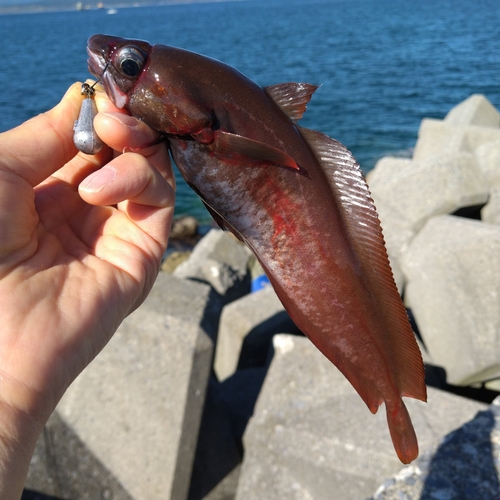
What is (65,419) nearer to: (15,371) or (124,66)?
(15,371)

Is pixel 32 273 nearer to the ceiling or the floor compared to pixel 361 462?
nearer to the ceiling

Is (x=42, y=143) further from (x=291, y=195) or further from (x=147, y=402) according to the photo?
(x=147, y=402)

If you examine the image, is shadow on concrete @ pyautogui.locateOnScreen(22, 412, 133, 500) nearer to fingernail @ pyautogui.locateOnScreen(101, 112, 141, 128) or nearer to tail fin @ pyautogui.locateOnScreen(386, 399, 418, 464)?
tail fin @ pyautogui.locateOnScreen(386, 399, 418, 464)

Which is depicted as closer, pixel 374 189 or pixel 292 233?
pixel 292 233

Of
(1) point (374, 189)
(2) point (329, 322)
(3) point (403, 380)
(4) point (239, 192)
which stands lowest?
(1) point (374, 189)

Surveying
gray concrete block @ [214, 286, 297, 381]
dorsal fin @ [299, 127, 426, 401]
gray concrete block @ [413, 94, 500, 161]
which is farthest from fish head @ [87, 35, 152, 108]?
gray concrete block @ [413, 94, 500, 161]

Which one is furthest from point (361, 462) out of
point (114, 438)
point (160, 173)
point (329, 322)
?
point (160, 173)

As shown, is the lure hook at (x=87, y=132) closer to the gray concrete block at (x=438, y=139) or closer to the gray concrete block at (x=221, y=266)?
the gray concrete block at (x=221, y=266)

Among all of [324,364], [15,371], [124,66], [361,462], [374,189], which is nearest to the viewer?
[15,371]
